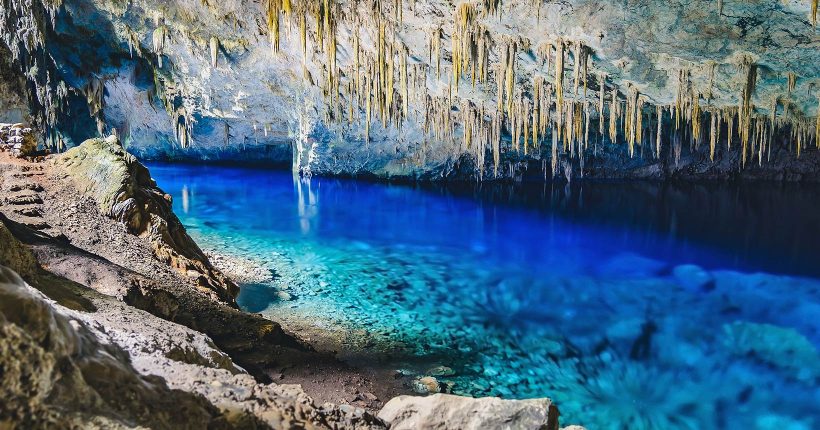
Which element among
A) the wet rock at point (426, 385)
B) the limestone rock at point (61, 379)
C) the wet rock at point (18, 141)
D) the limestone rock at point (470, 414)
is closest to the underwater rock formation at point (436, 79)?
the wet rock at point (18, 141)

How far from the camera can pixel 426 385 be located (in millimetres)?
4949

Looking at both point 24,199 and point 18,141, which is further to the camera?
point 18,141

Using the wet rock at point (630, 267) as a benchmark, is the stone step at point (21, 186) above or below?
above

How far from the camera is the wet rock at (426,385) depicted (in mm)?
4848

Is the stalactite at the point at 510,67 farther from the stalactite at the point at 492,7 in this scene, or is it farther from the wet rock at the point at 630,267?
the wet rock at the point at 630,267

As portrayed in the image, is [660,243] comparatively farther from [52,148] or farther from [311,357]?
[52,148]

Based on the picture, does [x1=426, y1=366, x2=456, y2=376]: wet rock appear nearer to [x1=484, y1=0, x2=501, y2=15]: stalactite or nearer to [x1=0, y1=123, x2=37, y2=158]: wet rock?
[x1=484, y1=0, x2=501, y2=15]: stalactite

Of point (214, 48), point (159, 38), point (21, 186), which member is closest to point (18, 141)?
point (21, 186)

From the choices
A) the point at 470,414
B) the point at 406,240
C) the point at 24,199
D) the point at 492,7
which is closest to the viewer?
the point at 470,414

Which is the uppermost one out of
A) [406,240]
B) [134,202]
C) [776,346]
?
[134,202]

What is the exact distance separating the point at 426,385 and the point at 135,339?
3.10m

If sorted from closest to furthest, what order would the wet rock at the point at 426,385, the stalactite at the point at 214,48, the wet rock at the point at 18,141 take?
the wet rock at the point at 426,385 < the wet rock at the point at 18,141 < the stalactite at the point at 214,48

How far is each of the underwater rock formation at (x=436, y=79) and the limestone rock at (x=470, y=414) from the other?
654 cm

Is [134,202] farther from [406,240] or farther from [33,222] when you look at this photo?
[406,240]
